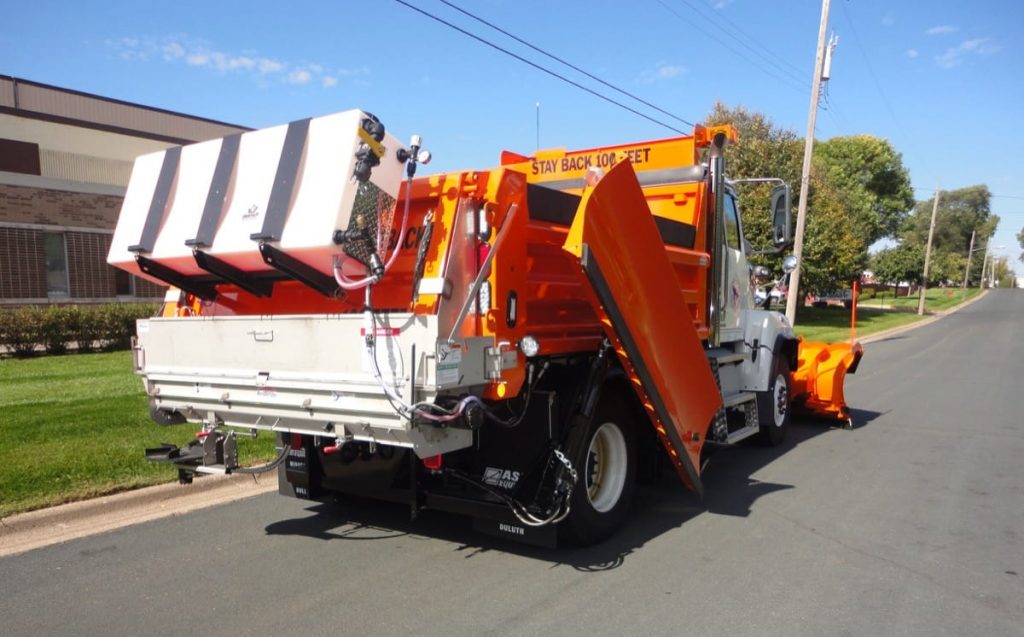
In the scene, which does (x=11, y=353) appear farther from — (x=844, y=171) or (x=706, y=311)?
(x=844, y=171)

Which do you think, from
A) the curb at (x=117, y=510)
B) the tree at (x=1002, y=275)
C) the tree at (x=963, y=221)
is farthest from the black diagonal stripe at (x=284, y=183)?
the tree at (x=1002, y=275)

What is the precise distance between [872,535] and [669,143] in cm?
359

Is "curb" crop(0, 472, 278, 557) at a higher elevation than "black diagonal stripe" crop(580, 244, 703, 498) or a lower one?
lower

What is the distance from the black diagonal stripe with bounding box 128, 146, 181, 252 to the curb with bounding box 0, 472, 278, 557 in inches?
90.8

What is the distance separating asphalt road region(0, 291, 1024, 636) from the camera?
3881mm

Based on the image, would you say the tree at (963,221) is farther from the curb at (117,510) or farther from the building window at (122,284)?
the curb at (117,510)

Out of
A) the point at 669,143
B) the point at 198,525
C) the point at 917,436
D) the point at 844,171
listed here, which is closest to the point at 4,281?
the point at 198,525

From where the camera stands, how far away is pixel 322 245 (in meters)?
3.73

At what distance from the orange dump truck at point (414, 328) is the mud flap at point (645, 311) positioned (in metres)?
0.02

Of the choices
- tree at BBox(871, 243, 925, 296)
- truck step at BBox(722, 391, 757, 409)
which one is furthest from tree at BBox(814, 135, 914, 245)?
truck step at BBox(722, 391, 757, 409)

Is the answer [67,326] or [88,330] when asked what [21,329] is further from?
[88,330]

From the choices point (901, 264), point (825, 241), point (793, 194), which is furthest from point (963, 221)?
point (793, 194)

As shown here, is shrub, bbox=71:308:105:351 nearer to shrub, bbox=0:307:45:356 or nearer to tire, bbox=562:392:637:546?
shrub, bbox=0:307:45:356

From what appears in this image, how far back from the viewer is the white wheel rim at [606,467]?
16.4 ft
